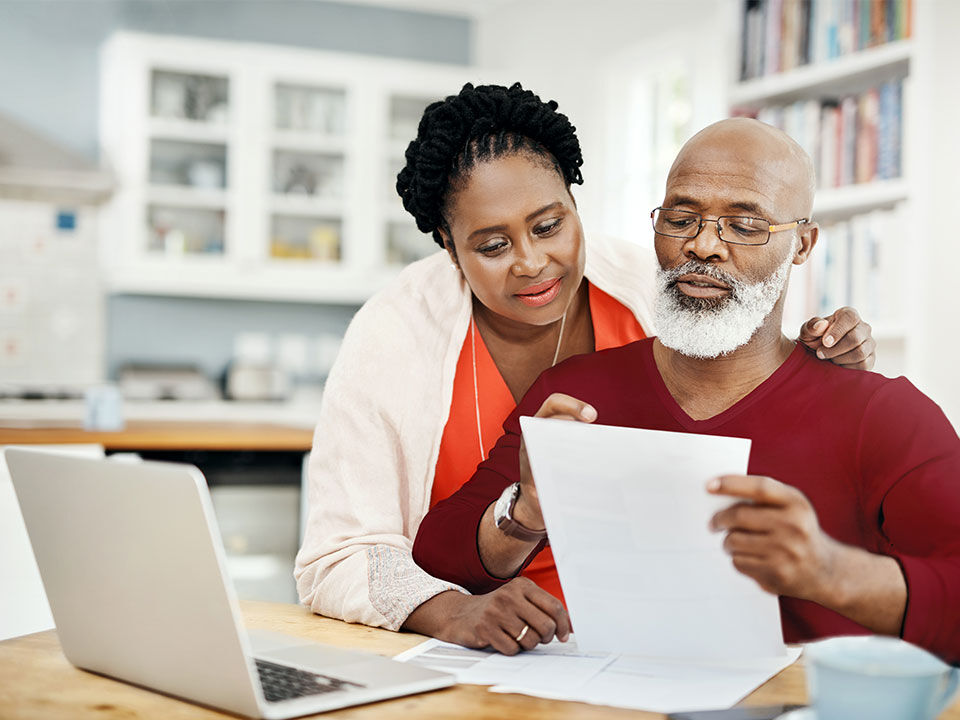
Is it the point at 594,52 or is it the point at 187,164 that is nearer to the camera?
the point at 594,52

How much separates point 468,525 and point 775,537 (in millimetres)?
566

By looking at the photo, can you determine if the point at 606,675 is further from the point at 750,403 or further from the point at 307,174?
the point at 307,174

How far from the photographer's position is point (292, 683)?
40.6 inches

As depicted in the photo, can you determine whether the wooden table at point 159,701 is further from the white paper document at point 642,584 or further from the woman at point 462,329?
the woman at point 462,329

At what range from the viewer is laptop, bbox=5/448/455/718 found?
93cm

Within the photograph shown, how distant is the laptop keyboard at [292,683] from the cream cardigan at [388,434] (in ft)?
0.93

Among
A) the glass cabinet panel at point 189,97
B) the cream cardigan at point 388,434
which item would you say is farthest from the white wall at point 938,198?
the glass cabinet panel at point 189,97

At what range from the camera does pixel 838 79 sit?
3188mm

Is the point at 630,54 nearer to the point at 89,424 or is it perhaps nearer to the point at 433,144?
the point at 89,424

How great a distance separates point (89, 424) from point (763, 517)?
3006mm

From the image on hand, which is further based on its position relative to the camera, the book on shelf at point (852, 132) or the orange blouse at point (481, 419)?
the book on shelf at point (852, 132)

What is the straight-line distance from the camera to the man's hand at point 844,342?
145 cm

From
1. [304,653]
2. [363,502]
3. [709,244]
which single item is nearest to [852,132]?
[709,244]

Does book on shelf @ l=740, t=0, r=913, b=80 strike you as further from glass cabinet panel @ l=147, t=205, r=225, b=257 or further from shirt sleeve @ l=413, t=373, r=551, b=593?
glass cabinet panel @ l=147, t=205, r=225, b=257
